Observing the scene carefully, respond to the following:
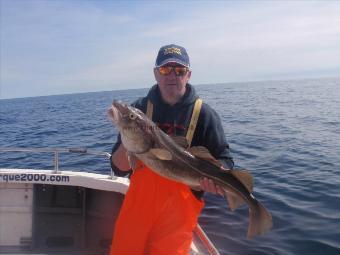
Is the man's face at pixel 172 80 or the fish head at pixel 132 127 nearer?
the fish head at pixel 132 127

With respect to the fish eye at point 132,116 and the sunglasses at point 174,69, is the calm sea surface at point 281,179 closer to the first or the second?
the sunglasses at point 174,69

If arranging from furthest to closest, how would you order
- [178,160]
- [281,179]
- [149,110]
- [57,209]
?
[281,179] → [57,209] → [149,110] → [178,160]

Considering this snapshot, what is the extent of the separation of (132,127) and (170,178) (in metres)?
0.72

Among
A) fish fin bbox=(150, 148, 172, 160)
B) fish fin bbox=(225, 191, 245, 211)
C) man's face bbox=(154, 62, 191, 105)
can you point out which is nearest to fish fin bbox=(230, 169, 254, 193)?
fish fin bbox=(225, 191, 245, 211)

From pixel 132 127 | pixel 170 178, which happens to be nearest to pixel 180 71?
pixel 132 127

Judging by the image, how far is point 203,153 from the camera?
14.2ft

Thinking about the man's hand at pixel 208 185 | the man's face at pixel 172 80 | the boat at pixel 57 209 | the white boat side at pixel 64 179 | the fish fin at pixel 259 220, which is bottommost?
the boat at pixel 57 209

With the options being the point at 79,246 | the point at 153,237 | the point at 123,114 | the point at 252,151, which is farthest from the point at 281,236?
the point at 252,151

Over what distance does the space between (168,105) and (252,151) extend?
13102 mm

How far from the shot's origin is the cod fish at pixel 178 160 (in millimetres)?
4180

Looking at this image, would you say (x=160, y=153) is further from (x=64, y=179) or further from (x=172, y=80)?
(x=64, y=179)

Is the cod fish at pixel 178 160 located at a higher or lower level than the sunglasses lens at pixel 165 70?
lower

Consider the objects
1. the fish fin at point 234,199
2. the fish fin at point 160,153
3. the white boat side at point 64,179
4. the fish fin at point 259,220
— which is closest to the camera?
the fish fin at point 160,153

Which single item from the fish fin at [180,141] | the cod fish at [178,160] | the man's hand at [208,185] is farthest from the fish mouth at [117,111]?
the man's hand at [208,185]
